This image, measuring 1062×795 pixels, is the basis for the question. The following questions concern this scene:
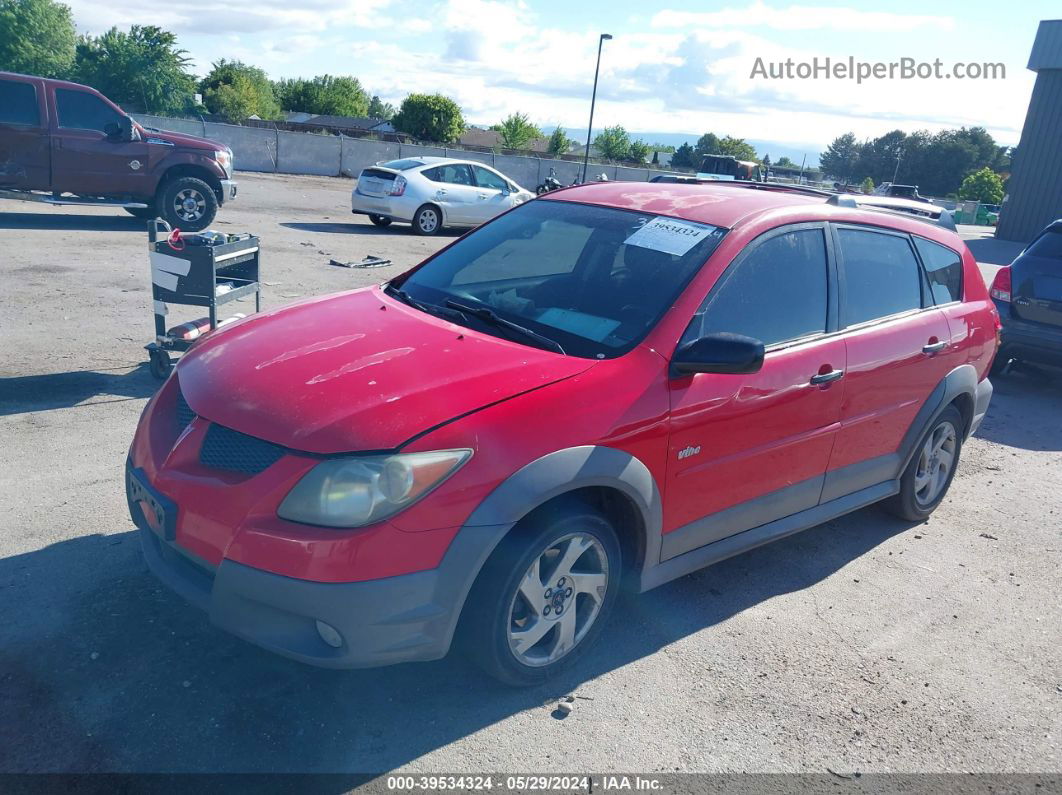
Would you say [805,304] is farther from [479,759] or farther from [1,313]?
[1,313]

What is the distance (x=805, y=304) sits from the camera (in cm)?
403

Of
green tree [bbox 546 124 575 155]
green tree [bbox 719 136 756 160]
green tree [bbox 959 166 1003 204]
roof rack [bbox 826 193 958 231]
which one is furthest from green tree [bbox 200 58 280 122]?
roof rack [bbox 826 193 958 231]

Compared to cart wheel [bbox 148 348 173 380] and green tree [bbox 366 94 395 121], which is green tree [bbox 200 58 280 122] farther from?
cart wheel [bbox 148 348 173 380]

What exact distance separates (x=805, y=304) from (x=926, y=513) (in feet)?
6.48

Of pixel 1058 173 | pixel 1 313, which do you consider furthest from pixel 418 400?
pixel 1058 173

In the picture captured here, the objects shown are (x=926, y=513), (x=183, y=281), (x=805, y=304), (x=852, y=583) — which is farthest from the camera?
(x=183, y=281)

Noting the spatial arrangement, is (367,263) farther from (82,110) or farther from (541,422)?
(541,422)

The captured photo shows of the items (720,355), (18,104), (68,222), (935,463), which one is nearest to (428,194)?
(68,222)

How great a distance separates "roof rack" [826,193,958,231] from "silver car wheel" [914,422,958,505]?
1.26 metres

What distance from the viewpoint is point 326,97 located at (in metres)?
91.8

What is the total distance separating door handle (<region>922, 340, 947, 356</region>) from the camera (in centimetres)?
464

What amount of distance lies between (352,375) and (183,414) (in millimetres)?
712

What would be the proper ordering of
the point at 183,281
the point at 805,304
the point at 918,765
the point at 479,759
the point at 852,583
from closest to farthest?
1. the point at 479,759
2. the point at 918,765
3. the point at 805,304
4. the point at 852,583
5. the point at 183,281

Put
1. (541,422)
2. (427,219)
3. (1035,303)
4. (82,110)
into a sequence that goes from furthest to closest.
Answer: (427,219) < (82,110) < (1035,303) < (541,422)
